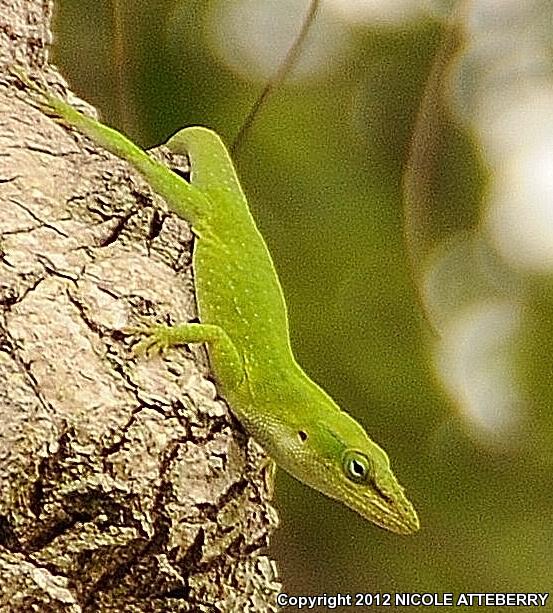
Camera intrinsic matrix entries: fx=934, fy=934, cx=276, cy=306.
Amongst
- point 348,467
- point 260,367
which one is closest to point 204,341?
point 260,367

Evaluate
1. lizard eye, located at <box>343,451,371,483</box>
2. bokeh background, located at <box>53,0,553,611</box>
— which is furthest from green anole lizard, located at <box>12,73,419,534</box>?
bokeh background, located at <box>53,0,553,611</box>

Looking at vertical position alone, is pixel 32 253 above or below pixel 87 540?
above

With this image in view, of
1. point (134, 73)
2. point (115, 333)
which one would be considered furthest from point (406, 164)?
point (115, 333)

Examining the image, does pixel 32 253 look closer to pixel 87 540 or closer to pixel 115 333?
pixel 115 333

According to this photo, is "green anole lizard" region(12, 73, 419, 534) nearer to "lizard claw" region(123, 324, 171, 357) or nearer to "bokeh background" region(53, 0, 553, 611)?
"lizard claw" region(123, 324, 171, 357)

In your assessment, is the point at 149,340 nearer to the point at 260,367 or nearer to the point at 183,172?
the point at 260,367

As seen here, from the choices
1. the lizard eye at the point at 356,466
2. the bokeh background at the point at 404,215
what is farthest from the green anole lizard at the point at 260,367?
the bokeh background at the point at 404,215

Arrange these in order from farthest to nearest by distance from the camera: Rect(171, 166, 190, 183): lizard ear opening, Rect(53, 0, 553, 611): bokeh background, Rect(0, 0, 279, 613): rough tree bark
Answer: Rect(53, 0, 553, 611): bokeh background → Rect(171, 166, 190, 183): lizard ear opening → Rect(0, 0, 279, 613): rough tree bark
